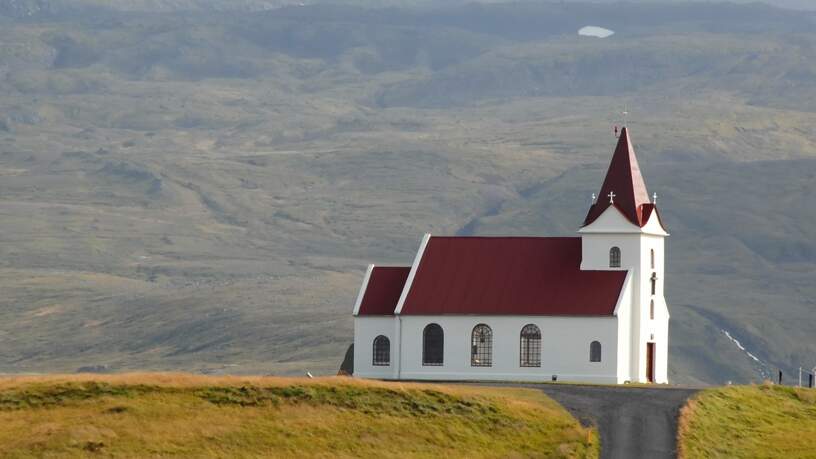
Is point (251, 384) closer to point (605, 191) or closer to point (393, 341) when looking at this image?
point (393, 341)

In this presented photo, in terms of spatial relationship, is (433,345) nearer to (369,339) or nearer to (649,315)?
(369,339)

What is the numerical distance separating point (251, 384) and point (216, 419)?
4.24 metres

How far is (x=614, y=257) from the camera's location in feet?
299

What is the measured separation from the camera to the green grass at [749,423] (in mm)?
62500

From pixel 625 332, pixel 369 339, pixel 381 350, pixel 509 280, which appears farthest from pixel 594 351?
pixel 369 339

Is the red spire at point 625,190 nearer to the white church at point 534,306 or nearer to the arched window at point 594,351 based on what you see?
the white church at point 534,306

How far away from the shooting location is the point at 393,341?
299 ft

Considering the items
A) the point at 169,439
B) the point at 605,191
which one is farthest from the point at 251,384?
the point at 605,191

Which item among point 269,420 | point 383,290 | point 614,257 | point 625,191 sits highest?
point 625,191

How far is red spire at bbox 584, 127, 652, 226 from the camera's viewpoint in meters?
91.7

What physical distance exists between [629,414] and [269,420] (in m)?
13.3

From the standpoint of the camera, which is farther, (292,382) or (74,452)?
(292,382)

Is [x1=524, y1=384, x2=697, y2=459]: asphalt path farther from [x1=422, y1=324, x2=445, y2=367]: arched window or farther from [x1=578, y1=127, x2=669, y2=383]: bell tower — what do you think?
[x1=578, y1=127, x2=669, y2=383]: bell tower

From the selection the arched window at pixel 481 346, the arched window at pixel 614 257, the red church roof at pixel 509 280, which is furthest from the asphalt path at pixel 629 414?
the arched window at pixel 614 257
